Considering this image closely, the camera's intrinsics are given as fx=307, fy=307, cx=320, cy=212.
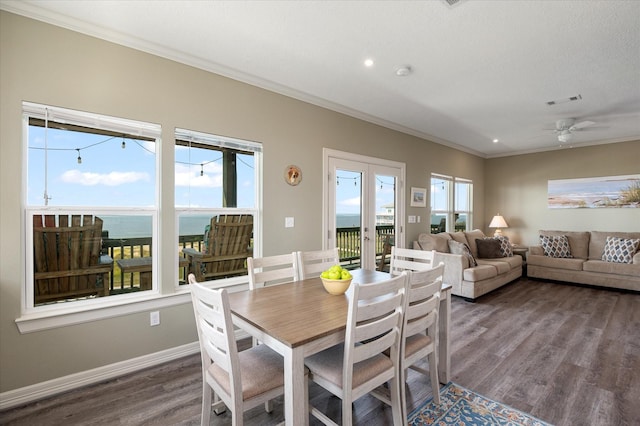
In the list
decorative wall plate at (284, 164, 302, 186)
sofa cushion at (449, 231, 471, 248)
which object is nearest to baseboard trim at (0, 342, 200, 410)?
decorative wall plate at (284, 164, 302, 186)

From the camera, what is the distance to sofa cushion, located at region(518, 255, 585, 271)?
5264mm

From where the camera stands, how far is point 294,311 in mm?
1714

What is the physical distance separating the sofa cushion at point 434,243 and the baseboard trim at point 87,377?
3.77 m

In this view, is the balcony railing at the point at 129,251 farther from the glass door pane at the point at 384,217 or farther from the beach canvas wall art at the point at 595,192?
the beach canvas wall art at the point at 595,192

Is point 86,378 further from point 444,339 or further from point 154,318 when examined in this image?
point 444,339

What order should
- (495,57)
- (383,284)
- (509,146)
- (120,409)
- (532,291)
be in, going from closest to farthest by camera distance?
(383,284) < (120,409) < (495,57) < (532,291) < (509,146)

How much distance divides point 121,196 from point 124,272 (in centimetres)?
64

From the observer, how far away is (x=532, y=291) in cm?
495

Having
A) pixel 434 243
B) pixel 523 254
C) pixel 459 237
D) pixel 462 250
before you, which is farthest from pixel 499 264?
pixel 523 254

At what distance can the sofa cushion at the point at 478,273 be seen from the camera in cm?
431

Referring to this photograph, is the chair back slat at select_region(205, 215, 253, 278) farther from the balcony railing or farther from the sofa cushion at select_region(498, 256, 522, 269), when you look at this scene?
the sofa cushion at select_region(498, 256, 522, 269)

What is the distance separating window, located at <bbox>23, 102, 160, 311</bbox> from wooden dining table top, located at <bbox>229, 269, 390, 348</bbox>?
129 centimetres

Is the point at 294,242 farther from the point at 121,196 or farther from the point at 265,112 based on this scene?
the point at 121,196

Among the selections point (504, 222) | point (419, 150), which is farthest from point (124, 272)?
point (504, 222)
